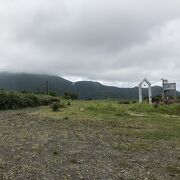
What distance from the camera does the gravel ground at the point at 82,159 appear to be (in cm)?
1165

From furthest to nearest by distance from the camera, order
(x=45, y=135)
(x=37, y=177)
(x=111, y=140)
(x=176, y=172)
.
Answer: (x=45, y=135)
(x=111, y=140)
(x=176, y=172)
(x=37, y=177)

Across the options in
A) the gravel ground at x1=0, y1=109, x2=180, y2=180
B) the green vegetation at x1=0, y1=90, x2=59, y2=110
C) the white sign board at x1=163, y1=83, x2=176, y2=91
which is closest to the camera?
the gravel ground at x1=0, y1=109, x2=180, y2=180

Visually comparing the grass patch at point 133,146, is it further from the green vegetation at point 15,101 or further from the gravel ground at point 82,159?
the green vegetation at point 15,101

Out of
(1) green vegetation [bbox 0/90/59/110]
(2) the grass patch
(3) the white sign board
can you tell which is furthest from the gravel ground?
(1) green vegetation [bbox 0/90/59/110]

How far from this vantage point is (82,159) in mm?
13914

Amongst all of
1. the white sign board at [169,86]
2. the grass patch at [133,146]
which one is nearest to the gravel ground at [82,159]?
the grass patch at [133,146]

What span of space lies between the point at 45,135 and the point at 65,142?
305 cm

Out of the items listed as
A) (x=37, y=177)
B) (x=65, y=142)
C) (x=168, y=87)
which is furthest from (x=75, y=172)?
(x=168, y=87)

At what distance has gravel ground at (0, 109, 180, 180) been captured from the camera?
459 inches

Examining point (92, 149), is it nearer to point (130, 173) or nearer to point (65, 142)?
point (65, 142)

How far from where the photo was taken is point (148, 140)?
62.7ft

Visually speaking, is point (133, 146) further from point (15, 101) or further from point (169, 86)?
point (15, 101)

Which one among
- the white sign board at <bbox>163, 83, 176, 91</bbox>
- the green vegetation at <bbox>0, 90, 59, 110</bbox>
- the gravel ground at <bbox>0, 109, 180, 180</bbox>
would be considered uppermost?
the white sign board at <bbox>163, 83, 176, 91</bbox>

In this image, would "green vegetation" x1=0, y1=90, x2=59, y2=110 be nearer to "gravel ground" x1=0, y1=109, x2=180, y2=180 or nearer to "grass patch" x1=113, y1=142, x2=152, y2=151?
"gravel ground" x1=0, y1=109, x2=180, y2=180
